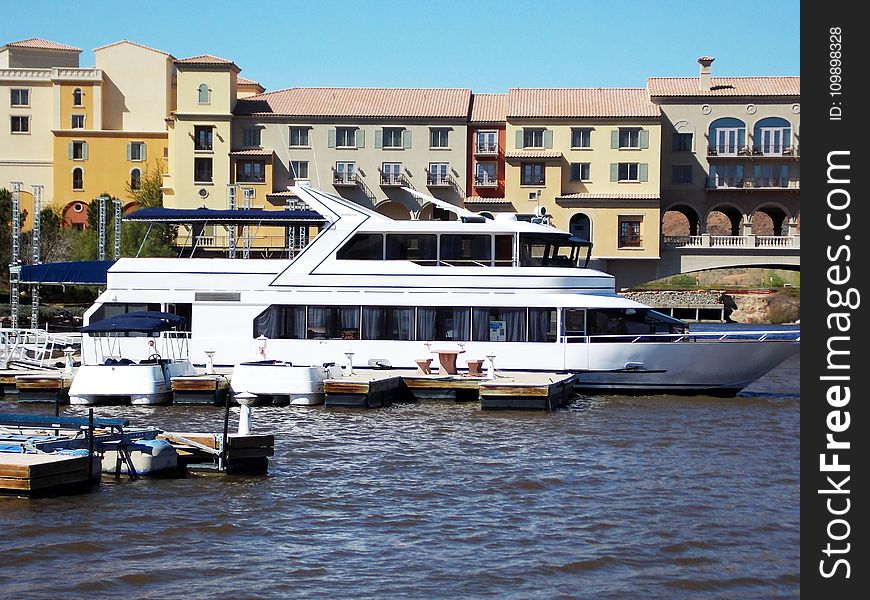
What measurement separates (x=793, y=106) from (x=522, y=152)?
15927 millimetres

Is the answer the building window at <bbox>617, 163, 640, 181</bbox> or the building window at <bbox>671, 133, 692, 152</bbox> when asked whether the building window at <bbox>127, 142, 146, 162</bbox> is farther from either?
the building window at <bbox>671, 133, 692, 152</bbox>

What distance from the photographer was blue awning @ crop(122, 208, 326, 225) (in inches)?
1278

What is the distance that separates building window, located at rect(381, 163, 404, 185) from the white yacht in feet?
129

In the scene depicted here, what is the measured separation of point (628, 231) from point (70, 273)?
41.7m

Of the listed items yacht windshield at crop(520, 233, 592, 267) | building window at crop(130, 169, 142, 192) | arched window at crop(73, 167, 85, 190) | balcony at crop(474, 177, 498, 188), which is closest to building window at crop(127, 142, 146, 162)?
building window at crop(130, 169, 142, 192)

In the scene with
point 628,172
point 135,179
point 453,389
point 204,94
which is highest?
point 204,94

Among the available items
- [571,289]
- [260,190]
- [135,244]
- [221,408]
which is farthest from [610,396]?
[260,190]

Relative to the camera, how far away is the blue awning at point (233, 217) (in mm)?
32469

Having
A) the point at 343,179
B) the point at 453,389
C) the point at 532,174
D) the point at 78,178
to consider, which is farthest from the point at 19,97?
the point at 453,389

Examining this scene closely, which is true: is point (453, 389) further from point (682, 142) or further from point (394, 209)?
point (682, 142)

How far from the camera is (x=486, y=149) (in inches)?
2837

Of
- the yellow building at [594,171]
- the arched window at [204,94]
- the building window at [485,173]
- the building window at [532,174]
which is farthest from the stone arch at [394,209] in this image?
the arched window at [204,94]

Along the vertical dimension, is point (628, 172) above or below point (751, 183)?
above

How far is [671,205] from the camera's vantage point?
7350 centimetres
